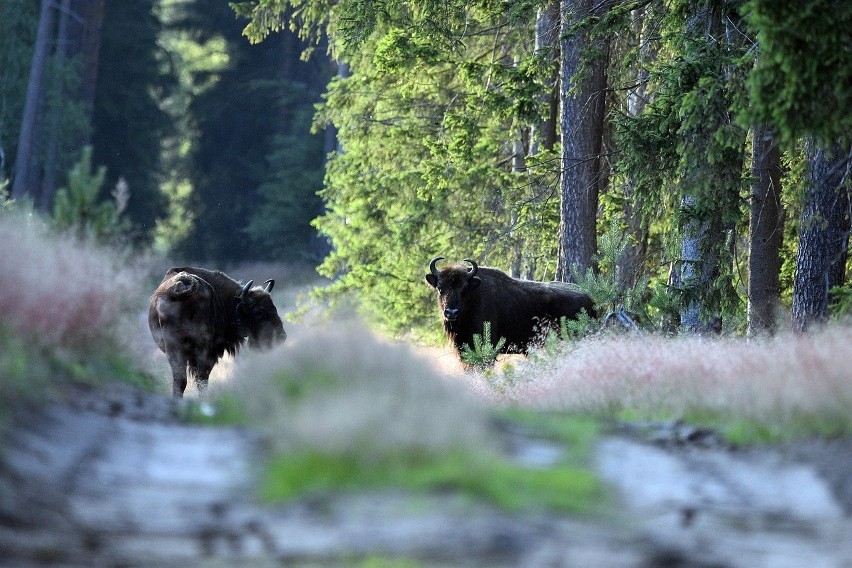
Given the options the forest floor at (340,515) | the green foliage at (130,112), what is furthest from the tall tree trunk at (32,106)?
the forest floor at (340,515)

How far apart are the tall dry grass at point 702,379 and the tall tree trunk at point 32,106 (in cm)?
2952

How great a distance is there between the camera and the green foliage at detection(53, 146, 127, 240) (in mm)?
10789

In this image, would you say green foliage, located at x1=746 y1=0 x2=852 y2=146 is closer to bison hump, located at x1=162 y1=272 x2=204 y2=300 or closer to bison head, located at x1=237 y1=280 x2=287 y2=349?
bison hump, located at x1=162 y1=272 x2=204 y2=300

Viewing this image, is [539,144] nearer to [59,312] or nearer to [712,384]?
[712,384]

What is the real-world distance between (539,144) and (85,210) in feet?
41.4

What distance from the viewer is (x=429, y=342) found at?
24406 mm

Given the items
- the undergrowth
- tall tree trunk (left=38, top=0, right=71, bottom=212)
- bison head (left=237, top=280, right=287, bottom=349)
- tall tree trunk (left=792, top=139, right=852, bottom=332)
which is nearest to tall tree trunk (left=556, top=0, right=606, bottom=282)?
tall tree trunk (left=792, top=139, right=852, bottom=332)

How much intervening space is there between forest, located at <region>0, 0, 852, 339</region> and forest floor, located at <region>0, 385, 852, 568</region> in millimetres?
4069

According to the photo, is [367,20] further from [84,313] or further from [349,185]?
[84,313]

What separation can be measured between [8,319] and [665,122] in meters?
8.72

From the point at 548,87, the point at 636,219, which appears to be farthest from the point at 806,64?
the point at 548,87

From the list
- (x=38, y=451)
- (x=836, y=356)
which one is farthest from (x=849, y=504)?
(x=38, y=451)

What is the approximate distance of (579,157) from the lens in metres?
19.2

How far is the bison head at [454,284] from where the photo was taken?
57.1ft
